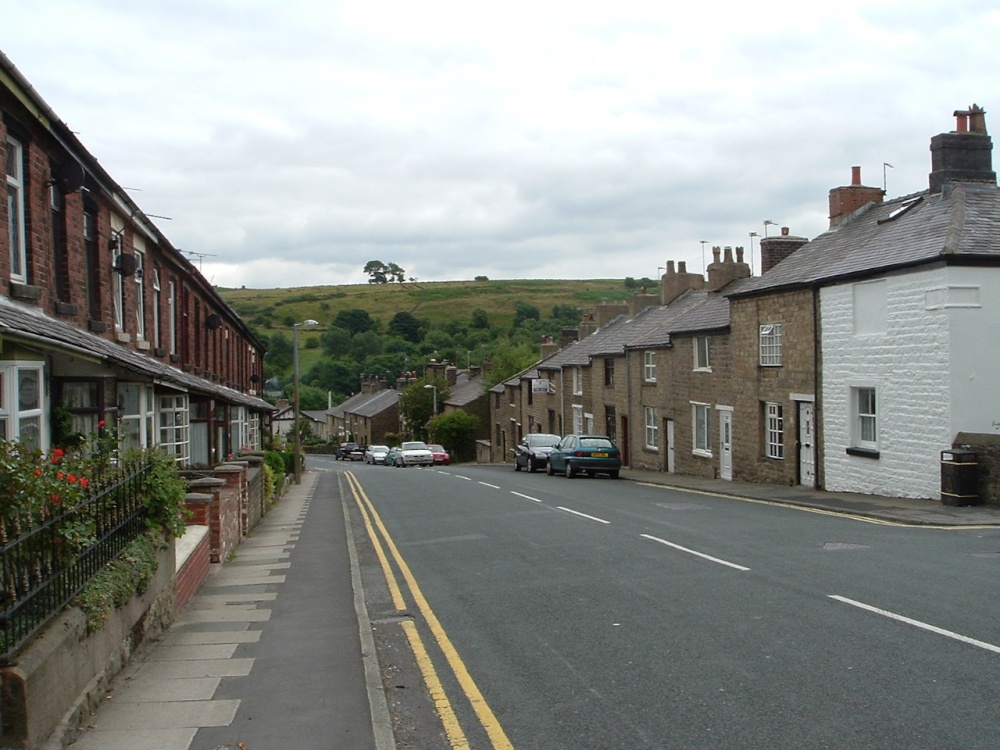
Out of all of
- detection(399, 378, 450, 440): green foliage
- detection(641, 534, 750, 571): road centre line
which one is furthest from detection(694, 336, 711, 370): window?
detection(399, 378, 450, 440): green foliage

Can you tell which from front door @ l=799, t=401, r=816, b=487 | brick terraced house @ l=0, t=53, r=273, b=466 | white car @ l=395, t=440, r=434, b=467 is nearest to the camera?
brick terraced house @ l=0, t=53, r=273, b=466

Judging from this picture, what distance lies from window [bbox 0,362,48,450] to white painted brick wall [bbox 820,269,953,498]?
1635 centimetres

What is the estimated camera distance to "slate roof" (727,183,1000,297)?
19.3 meters

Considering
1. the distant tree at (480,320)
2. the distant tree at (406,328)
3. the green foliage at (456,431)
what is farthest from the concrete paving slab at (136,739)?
the distant tree at (480,320)

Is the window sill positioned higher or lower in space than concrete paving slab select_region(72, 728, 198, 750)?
higher

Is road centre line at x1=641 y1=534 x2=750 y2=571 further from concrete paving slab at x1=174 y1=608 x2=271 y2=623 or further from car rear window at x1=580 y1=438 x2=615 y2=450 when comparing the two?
car rear window at x1=580 y1=438 x2=615 y2=450

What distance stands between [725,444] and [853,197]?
324 inches

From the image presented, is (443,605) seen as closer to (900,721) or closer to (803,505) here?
(900,721)

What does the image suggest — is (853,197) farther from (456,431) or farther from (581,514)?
(456,431)

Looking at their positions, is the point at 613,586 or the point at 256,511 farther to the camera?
the point at 256,511

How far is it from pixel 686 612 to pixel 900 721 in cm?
344

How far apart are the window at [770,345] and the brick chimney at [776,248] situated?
4.23m

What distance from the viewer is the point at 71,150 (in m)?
13.6

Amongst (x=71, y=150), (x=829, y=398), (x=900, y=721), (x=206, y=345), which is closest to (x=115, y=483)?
(x=900, y=721)
